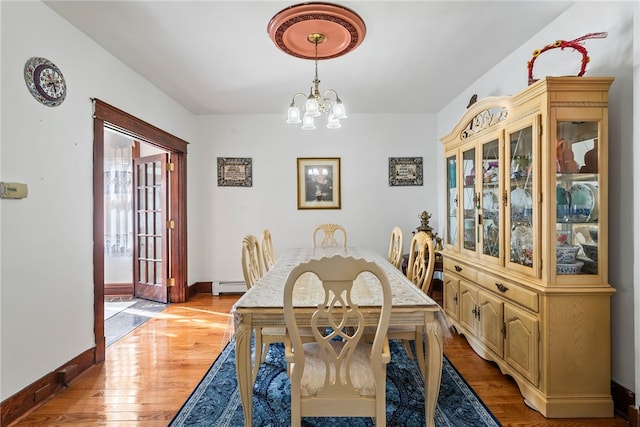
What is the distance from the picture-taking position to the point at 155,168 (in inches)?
168

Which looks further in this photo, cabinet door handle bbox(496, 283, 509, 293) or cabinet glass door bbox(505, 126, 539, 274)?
cabinet door handle bbox(496, 283, 509, 293)

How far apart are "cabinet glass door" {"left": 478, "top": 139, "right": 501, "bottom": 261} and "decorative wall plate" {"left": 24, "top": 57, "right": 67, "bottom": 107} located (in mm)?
3100

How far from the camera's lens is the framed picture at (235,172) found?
4512mm

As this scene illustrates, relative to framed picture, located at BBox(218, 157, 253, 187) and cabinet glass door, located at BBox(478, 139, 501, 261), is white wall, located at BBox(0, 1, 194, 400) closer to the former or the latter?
framed picture, located at BBox(218, 157, 253, 187)

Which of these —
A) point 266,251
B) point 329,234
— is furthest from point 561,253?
point 329,234

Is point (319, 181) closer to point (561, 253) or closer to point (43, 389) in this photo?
point (561, 253)

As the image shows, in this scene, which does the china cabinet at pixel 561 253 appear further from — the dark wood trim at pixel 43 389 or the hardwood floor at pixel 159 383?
the dark wood trim at pixel 43 389

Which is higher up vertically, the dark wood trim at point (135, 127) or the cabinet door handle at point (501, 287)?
the dark wood trim at point (135, 127)

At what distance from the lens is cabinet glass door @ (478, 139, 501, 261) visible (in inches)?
90.7

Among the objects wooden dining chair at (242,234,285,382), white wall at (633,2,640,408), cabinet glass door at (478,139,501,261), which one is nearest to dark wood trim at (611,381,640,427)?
white wall at (633,2,640,408)

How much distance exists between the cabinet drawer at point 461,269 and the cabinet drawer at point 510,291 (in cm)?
9

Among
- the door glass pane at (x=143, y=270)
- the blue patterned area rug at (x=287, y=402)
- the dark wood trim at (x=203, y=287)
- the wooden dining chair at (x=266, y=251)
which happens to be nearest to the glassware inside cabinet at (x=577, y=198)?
the blue patterned area rug at (x=287, y=402)

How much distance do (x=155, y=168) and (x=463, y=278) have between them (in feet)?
13.0

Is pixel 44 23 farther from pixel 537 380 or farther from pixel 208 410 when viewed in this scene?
pixel 537 380
